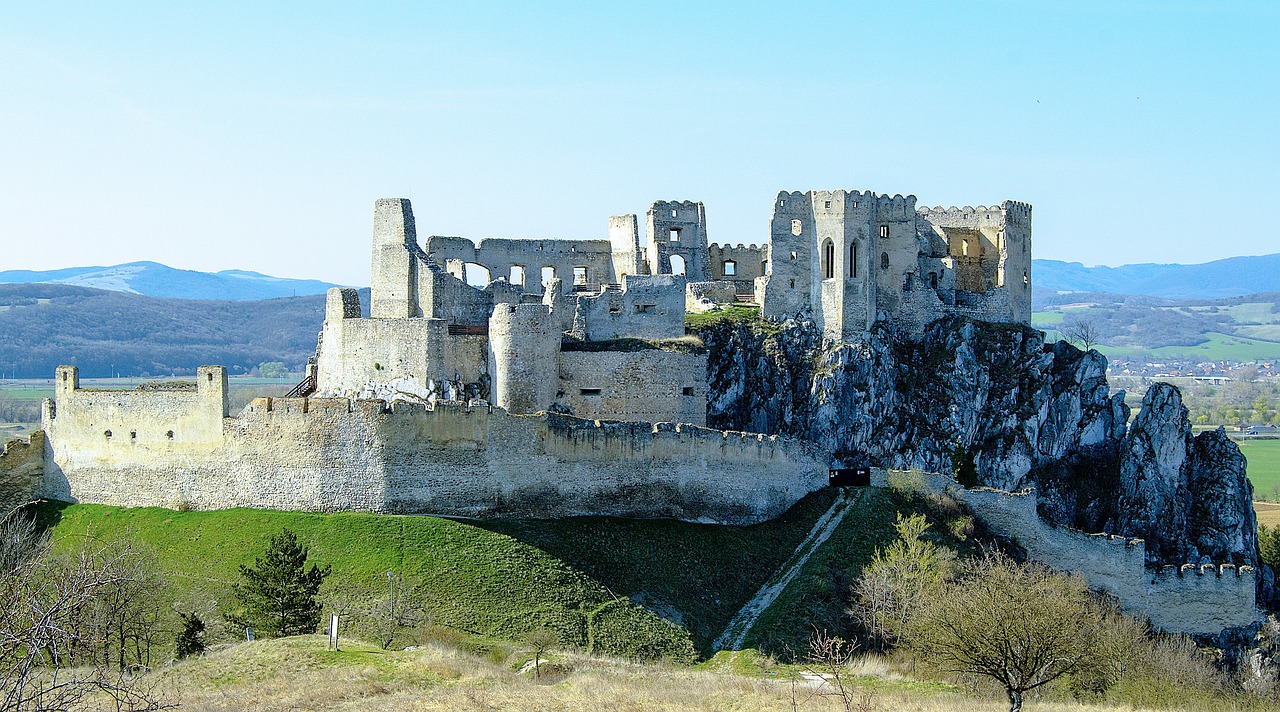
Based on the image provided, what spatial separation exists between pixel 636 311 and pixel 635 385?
13.7 ft

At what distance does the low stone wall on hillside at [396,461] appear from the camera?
4059cm

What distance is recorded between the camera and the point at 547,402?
49500mm

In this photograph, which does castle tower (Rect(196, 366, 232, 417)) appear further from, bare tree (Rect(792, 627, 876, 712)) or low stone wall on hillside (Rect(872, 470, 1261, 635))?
low stone wall on hillside (Rect(872, 470, 1261, 635))

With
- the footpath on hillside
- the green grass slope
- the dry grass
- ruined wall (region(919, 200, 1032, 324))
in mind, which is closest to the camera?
the dry grass

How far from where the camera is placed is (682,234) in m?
65.9

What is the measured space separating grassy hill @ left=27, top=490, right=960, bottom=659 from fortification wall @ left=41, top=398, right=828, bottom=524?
597 mm

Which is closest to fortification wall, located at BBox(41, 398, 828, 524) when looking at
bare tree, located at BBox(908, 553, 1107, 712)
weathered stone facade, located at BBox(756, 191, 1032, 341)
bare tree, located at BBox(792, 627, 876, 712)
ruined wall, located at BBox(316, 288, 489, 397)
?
ruined wall, located at BBox(316, 288, 489, 397)

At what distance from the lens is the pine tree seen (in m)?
35.6

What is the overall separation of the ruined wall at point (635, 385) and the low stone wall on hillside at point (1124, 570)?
7036 mm

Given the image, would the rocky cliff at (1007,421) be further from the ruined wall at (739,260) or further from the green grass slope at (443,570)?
A: the green grass slope at (443,570)

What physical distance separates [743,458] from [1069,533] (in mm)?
12335

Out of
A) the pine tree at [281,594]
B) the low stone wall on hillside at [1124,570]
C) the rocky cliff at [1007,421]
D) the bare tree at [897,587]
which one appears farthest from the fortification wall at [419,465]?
the rocky cliff at [1007,421]

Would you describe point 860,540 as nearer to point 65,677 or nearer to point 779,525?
point 779,525

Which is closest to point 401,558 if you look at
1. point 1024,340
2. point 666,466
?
point 666,466
